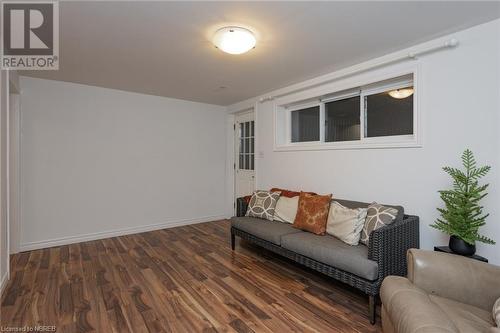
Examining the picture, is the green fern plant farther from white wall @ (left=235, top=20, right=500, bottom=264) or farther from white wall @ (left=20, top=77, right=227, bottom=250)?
white wall @ (left=20, top=77, right=227, bottom=250)

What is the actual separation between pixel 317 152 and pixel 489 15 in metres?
2.04

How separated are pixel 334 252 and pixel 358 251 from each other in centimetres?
20

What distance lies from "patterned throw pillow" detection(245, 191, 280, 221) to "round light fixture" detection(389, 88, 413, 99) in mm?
1832

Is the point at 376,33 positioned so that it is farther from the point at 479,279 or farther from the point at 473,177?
the point at 479,279

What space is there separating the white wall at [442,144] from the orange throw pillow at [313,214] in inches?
20.2

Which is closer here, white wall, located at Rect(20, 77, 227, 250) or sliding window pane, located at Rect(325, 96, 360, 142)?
sliding window pane, located at Rect(325, 96, 360, 142)

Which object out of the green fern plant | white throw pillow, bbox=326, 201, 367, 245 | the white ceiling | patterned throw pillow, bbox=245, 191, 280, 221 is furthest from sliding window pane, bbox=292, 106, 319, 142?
the green fern plant

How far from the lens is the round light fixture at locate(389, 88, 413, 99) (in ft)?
8.89

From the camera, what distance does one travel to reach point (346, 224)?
2.47 m

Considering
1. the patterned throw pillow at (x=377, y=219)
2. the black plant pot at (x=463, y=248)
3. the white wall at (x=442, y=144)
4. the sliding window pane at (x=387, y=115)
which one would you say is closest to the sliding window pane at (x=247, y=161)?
the white wall at (x=442, y=144)

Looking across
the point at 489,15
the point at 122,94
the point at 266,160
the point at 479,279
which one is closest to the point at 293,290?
the point at 479,279

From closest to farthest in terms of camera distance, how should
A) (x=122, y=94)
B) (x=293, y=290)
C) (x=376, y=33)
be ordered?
1. (x=376, y=33)
2. (x=293, y=290)
3. (x=122, y=94)

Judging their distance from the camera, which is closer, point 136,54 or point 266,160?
point 136,54

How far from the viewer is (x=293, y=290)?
241 cm
